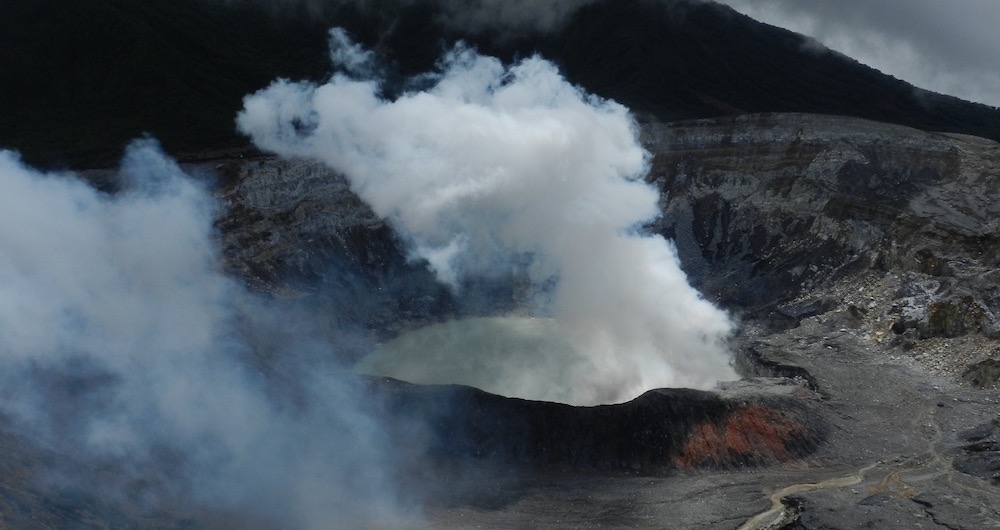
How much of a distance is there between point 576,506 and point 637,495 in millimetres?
2259

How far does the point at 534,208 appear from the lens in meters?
48.9

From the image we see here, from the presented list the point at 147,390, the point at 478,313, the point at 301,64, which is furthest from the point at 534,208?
the point at 301,64

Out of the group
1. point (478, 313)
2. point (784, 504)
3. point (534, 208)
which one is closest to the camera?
point (784, 504)

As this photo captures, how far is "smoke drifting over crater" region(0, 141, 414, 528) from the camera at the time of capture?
74.5 ft

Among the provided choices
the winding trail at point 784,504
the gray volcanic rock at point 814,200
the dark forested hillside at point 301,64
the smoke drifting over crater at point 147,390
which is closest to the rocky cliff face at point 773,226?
the gray volcanic rock at point 814,200

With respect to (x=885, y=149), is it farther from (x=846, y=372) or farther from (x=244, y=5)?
(x=244, y=5)

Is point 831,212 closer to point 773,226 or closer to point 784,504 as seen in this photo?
point 773,226

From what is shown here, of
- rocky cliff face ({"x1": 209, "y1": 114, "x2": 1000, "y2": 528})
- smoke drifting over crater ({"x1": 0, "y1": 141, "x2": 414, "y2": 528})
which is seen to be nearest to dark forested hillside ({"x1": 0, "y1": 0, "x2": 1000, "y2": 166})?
rocky cliff face ({"x1": 209, "y1": 114, "x2": 1000, "y2": 528})

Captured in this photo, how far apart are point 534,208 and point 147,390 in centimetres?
2811

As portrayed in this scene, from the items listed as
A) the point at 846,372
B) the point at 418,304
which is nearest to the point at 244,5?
the point at 418,304

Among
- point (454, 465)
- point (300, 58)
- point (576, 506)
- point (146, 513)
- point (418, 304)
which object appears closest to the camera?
point (146, 513)

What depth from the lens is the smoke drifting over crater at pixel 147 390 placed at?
22.7 metres

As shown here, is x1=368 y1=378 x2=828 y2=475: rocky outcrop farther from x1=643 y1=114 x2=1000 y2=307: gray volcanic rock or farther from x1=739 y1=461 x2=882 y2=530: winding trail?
x1=643 y1=114 x2=1000 y2=307: gray volcanic rock

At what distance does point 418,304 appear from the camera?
5328cm
